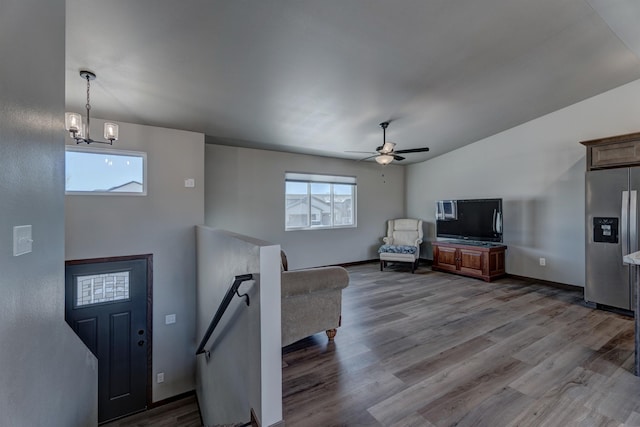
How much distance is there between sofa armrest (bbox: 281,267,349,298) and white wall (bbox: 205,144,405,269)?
2886mm

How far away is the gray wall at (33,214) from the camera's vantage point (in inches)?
39.9

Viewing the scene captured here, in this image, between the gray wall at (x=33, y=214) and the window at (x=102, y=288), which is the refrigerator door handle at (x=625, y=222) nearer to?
the gray wall at (x=33, y=214)

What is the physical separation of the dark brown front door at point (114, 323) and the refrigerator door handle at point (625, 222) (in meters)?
6.49

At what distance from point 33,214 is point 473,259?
614 cm

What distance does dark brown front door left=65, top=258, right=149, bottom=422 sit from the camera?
142 inches

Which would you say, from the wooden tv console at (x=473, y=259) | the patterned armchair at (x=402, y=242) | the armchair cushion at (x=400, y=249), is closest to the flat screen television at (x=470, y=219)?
the wooden tv console at (x=473, y=259)

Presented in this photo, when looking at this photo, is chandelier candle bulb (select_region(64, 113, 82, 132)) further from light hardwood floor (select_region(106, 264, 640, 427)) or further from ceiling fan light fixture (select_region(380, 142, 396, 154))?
ceiling fan light fixture (select_region(380, 142, 396, 154))

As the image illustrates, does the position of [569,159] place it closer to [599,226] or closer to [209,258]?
[599,226]

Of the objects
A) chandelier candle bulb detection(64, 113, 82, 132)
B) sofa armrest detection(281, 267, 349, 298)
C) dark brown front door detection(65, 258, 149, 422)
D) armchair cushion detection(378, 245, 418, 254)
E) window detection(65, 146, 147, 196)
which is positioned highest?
chandelier candle bulb detection(64, 113, 82, 132)

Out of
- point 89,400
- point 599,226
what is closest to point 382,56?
point 599,226

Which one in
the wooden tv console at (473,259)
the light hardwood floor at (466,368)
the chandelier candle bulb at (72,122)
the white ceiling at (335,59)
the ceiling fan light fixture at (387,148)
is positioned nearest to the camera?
the light hardwood floor at (466,368)

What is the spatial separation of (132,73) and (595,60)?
5.46 meters

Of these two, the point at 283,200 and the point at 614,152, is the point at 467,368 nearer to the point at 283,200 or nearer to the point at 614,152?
the point at 614,152

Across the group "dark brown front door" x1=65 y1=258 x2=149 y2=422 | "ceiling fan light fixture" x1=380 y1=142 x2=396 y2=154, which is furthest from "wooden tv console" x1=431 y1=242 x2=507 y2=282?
"dark brown front door" x1=65 y1=258 x2=149 y2=422
